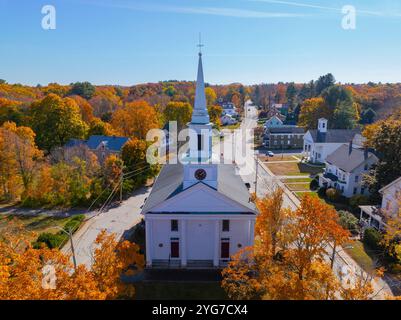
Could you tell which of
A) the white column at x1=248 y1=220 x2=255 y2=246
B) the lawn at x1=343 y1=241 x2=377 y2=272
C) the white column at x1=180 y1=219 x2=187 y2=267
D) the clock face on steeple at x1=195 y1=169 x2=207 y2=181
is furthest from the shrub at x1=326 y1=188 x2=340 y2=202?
the white column at x1=180 y1=219 x2=187 y2=267

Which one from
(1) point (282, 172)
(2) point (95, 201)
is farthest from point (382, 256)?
(2) point (95, 201)

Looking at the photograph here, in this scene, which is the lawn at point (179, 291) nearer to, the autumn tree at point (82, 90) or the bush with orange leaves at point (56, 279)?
the bush with orange leaves at point (56, 279)

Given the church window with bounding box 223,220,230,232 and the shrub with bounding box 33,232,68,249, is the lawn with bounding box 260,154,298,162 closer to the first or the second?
the church window with bounding box 223,220,230,232

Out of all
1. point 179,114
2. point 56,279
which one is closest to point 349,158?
point 56,279

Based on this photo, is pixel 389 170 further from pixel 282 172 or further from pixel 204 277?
pixel 204 277

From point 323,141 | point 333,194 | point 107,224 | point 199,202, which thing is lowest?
point 107,224

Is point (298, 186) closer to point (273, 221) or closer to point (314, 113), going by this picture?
point (273, 221)
